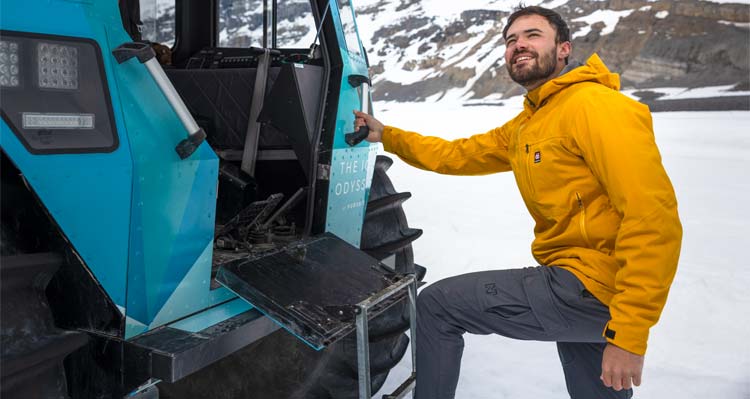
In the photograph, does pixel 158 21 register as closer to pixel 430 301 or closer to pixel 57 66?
pixel 57 66

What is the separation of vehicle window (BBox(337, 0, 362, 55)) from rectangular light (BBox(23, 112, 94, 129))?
1495mm

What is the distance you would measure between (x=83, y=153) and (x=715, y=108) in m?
18.9

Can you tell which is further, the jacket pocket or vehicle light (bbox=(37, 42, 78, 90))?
the jacket pocket

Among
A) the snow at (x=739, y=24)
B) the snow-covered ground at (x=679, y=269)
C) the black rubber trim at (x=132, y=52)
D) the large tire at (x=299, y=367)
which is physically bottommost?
the snow-covered ground at (x=679, y=269)

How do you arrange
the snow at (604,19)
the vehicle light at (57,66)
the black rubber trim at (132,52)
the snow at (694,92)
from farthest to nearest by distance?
1. the snow at (604,19)
2. the snow at (694,92)
3. the black rubber trim at (132,52)
4. the vehicle light at (57,66)

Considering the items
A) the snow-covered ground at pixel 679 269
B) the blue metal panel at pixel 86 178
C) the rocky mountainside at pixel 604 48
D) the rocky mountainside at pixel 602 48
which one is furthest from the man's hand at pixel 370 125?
the rocky mountainside at pixel 604 48

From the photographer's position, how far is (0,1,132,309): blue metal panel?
59.6 inches

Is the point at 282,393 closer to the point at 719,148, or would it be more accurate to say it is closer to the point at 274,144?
the point at 274,144

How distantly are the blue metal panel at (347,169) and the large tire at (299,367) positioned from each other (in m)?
0.17

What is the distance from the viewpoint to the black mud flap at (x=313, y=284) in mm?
2090

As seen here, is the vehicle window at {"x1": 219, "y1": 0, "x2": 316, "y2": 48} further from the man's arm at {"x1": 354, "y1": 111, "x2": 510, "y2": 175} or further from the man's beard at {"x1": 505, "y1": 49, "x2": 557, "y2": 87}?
the man's beard at {"x1": 505, "y1": 49, "x2": 557, "y2": 87}

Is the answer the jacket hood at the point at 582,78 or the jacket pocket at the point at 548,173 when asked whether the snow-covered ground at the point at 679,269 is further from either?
the jacket hood at the point at 582,78

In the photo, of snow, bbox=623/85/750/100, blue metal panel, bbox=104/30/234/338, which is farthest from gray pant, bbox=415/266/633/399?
snow, bbox=623/85/750/100

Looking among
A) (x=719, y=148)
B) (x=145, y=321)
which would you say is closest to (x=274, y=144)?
(x=145, y=321)
